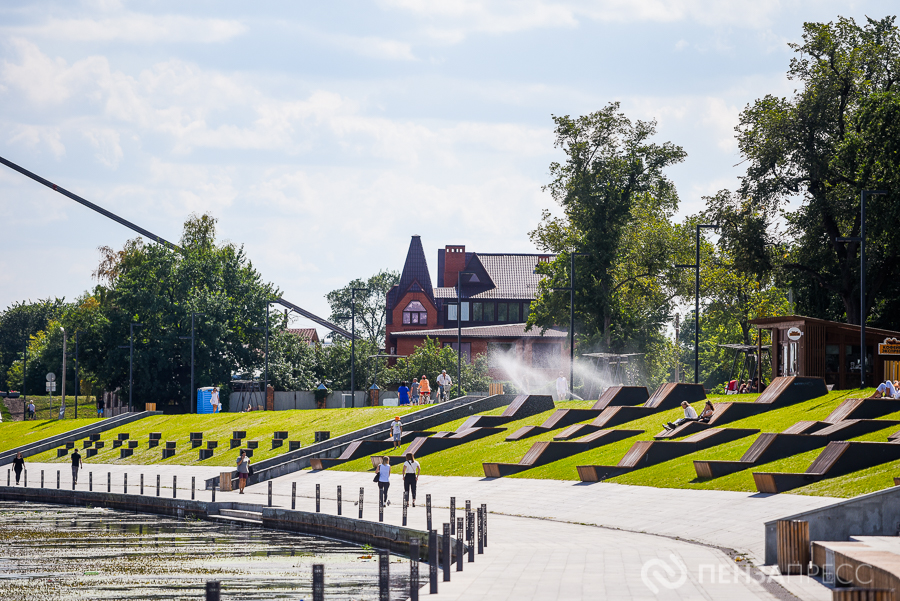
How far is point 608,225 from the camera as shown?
211 ft

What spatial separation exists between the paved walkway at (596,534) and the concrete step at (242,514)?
116 centimetres

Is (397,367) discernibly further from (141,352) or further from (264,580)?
(264,580)

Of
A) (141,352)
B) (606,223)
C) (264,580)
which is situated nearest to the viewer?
(264,580)

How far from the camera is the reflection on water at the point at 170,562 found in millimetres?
18078

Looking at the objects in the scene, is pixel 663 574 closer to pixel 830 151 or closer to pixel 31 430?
pixel 830 151

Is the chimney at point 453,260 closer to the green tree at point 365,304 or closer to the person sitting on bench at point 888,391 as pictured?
the green tree at point 365,304

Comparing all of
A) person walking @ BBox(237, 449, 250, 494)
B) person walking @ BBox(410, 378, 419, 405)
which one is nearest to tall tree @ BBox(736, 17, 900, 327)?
person walking @ BBox(410, 378, 419, 405)

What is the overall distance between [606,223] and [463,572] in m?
49.7

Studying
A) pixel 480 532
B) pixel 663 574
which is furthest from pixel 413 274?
pixel 663 574

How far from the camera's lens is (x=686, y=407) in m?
37.8

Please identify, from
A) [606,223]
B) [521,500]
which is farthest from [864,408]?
[606,223]

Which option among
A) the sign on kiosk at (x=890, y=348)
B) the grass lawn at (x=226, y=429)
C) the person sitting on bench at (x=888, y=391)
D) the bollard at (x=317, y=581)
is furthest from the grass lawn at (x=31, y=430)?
the bollard at (x=317, y=581)

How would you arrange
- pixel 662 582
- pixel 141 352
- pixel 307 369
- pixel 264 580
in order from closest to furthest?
pixel 662 582, pixel 264 580, pixel 141 352, pixel 307 369

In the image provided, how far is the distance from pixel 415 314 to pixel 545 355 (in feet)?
59.9
